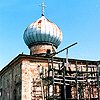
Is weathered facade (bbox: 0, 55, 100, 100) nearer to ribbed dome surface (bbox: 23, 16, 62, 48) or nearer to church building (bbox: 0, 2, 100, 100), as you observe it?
church building (bbox: 0, 2, 100, 100)

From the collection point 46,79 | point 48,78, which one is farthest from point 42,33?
point 48,78

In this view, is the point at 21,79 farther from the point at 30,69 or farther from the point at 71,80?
the point at 71,80

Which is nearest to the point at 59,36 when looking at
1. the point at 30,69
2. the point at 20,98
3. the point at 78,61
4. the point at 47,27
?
the point at 47,27

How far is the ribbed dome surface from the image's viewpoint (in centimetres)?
2736

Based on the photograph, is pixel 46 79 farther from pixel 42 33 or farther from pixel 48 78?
pixel 42 33

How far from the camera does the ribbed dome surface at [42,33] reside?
89.8ft

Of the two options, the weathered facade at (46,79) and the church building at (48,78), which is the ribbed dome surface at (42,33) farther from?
the weathered facade at (46,79)

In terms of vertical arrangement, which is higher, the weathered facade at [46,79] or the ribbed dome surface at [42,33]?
the ribbed dome surface at [42,33]

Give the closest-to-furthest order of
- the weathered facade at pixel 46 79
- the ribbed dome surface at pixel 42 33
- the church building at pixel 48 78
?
1. the church building at pixel 48 78
2. the weathered facade at pixel 46 79
3. the ribbed dome surface at pixel 42 33

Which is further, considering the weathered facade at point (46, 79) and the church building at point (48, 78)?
the weathered facade at point (46, 79)

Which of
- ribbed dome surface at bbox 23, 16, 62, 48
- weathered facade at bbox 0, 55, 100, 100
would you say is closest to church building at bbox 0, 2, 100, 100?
weathered facade at bbox 0, 55, 100, 100

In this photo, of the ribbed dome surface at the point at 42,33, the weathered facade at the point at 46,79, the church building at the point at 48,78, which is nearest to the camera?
the church building at the point at 48,78

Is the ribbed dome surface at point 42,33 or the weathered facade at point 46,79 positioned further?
the ribbed dome surface at point 42,33

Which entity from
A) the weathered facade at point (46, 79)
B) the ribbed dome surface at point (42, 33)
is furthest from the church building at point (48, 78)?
the ribbed dome surface at point (42, 33)
